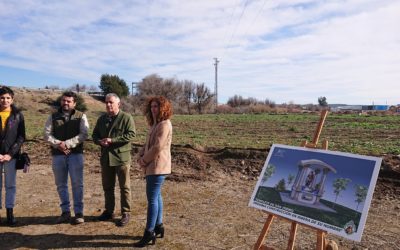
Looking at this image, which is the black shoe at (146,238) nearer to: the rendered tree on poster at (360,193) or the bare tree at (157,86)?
the rendered tree on poster at (360,193)

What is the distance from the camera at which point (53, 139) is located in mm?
5562

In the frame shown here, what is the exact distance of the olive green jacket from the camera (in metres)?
5.62

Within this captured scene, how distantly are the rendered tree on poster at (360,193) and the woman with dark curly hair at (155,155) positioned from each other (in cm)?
232

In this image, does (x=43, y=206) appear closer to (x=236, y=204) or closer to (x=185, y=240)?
(x=185, y=240)

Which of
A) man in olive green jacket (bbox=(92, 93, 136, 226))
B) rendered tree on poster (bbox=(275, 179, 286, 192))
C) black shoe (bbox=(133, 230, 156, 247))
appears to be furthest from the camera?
man in olive green jacket (bbox=(92, 93, 136, 226))

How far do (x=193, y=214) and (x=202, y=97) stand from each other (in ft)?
202

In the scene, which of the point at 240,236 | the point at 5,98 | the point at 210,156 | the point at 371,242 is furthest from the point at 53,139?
the point at 210,156

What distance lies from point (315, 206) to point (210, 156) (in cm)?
667

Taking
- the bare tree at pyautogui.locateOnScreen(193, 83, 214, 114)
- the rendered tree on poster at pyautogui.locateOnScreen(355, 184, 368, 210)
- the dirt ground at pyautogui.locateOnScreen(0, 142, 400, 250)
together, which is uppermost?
the bare tree at pyautogui.locateOnScreen(193, 83, 214, 114)

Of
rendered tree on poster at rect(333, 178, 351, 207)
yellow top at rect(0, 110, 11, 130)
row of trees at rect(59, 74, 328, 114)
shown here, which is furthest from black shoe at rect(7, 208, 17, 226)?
row of trees at rect(59, 74, 328, 114)

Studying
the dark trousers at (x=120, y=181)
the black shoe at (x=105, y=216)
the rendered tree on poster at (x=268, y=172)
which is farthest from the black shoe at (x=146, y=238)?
the rendered tree on poster at (x=268, y=172)

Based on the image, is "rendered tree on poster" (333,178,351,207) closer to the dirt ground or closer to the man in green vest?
the dirt ground

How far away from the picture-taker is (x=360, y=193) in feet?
12.2

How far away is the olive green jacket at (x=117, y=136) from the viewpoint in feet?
18.4
